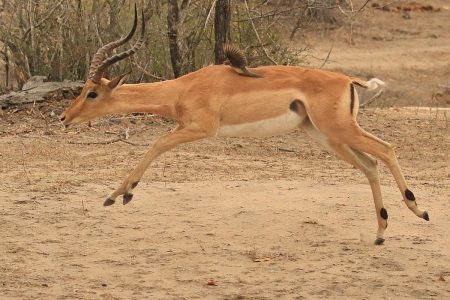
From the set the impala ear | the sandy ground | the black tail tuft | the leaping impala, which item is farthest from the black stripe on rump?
the impala ear

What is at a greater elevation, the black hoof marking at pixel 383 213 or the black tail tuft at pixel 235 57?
the black tail tuft at pixel 235 57

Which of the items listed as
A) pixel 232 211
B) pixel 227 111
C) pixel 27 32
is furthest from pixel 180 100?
pixel 27 32

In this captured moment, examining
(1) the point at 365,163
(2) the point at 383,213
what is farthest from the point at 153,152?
(2) the point at 383,213

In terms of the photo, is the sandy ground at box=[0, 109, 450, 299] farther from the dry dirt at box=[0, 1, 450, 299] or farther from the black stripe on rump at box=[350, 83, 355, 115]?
the black stripe on rump at box=[350, 83, 355, 115]

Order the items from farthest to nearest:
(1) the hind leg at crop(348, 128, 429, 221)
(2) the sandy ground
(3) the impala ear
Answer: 1. (3) the impala ear
2. (1) the hind leg at crop(348, 128, 429, 221)
3. (2) the sandy ground

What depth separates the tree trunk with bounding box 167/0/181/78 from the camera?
42.0 ft

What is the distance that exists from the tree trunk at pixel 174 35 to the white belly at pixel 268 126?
4883mm

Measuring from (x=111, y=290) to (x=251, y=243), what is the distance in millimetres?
1380

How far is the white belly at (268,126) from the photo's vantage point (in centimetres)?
799

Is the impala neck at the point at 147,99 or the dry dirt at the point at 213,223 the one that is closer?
the dry dirt at the point at 213,223

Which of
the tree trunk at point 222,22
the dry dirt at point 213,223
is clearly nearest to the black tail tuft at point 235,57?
the dry dirt at point 213,223

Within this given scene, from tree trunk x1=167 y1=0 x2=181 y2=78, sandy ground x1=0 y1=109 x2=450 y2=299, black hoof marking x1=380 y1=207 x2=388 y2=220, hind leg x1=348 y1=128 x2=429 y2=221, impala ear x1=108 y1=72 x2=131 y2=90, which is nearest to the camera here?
sandy ground x1=0 y1=109 x2=450 y2=299

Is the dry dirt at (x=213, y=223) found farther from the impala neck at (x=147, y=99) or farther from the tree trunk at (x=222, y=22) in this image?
the tree trunk at (x=222, y=22)

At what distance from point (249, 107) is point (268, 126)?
0.20 m
